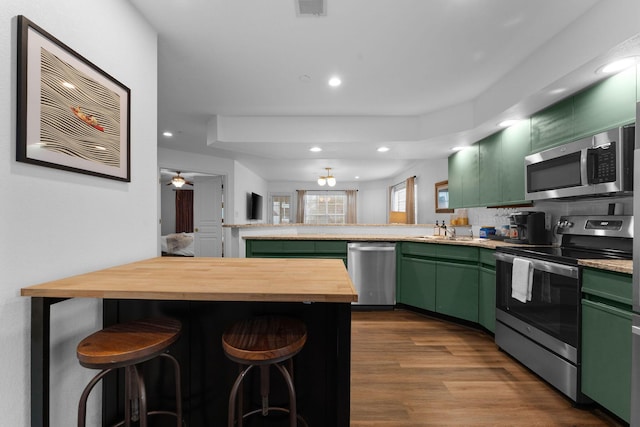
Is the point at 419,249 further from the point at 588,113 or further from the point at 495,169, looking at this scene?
the point at 588,113

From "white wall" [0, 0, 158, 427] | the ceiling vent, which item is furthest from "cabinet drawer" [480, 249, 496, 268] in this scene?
"white wall" [0, 0, 158, 427]

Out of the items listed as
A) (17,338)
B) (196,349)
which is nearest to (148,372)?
(196,349)

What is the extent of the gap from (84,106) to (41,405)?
1.22 m

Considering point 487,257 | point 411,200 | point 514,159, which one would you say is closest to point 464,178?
point 514,159

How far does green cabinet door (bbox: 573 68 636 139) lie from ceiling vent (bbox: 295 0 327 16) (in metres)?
1.92

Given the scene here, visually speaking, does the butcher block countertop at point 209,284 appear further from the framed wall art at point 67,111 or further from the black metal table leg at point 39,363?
the framed wall art at point 67,111

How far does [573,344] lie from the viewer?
1736mm

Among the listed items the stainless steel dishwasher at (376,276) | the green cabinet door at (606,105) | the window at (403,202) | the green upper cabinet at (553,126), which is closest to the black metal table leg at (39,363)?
the stainless steel dishwasher at (376,276)

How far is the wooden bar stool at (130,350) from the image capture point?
3.10 feet

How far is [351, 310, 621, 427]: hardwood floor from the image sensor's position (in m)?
1.62

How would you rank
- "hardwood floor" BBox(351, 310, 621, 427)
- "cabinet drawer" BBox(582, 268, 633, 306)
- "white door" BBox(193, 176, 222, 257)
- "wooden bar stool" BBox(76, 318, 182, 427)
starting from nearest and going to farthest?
"wooden bar stool" BBox(76, 318, 182, 427) → "cabinet drawer" BBox(582, 268, 633, 306) → "hardwood floor" BBox(351, 310, 621, 427) → "white door" BBox(193, 176, 222, 257)

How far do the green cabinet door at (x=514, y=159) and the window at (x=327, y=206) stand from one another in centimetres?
679

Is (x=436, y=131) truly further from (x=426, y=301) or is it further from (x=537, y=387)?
(x=537, y=387)

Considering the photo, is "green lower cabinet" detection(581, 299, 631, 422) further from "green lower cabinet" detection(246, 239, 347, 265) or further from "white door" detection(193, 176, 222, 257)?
"white door" detection(193, 176, 222, 257)
